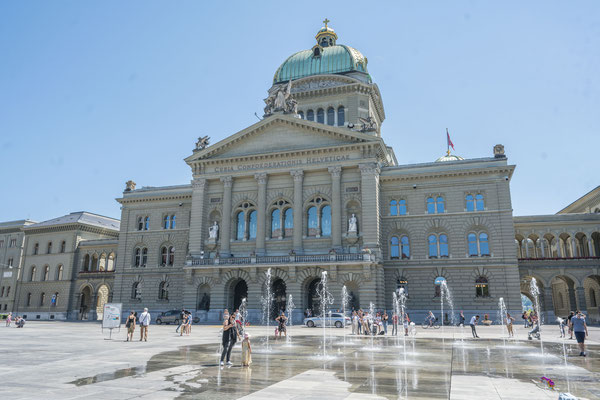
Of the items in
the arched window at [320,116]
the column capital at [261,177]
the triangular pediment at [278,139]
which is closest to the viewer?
the triangular pediment at [278,139]

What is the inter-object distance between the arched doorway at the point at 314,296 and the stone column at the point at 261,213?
6.20 metres

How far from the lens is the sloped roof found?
68.2 metres

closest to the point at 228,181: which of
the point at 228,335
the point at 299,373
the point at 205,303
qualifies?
the point at 205,303

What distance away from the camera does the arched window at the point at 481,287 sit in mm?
46031

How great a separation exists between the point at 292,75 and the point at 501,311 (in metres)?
41.1

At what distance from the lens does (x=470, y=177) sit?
47906 mm

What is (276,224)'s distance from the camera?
50688 mm

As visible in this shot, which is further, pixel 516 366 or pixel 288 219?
pixel 288 219

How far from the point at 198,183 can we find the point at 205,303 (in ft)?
45.0

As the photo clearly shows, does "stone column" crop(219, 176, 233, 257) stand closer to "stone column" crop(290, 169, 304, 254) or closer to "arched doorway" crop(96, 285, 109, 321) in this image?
"stone column" crop(290, 169, 304, 254)

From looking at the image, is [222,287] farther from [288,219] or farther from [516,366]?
[516,366]

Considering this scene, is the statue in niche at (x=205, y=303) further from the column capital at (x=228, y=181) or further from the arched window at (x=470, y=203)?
the arched window at (x=470, y=203)

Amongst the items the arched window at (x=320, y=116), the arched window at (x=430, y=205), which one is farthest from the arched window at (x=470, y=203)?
the arched window at (x=320, y=116)

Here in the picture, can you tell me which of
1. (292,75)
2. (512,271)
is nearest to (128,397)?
(512,271)
